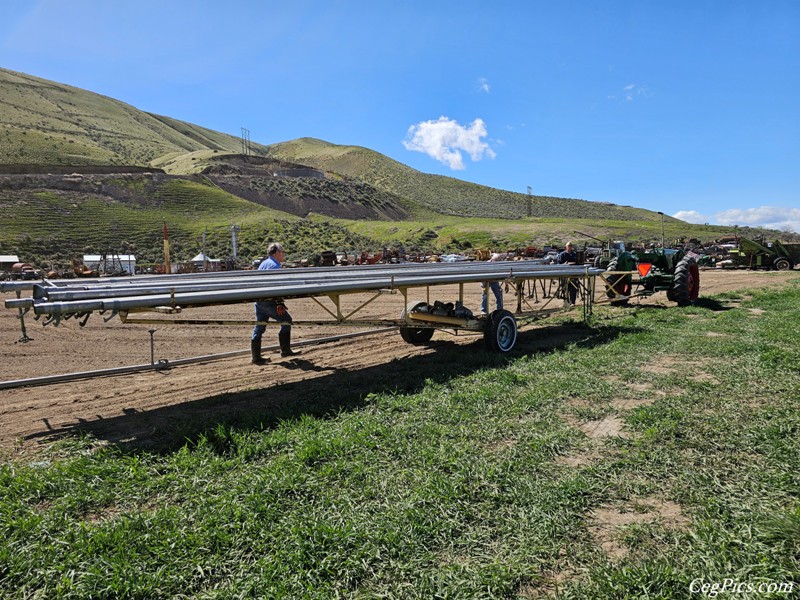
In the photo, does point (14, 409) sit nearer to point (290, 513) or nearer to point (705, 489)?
point (290, 513)

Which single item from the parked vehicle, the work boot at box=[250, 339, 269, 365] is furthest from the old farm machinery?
the parked vehicle

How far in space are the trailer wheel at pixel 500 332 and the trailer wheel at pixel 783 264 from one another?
2984 centimetres

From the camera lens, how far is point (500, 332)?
350 inches

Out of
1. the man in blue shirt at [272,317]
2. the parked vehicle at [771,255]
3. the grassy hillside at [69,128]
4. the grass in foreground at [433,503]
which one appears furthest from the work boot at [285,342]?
the grassy hillside at [69,128]

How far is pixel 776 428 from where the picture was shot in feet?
15.4

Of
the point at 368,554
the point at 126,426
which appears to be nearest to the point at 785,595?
the point at 368,554

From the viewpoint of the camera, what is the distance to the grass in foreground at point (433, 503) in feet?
9.18

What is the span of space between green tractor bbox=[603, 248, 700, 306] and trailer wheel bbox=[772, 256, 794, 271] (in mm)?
19891

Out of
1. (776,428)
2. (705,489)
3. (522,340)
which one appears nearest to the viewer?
(705,489)

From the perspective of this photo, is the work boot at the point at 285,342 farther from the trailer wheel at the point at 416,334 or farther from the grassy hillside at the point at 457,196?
the grassy hillside at the point at 457,196

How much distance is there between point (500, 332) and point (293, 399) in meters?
4.17

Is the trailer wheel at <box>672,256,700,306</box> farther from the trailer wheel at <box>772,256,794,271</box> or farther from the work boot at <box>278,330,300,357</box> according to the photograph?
the trailer wheel at <box>772,256,794,271</box>

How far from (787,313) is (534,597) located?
12507 mm

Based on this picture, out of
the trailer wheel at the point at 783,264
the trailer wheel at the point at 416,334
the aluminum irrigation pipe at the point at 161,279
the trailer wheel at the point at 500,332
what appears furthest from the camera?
the trailer wheel at the point at 783,264
